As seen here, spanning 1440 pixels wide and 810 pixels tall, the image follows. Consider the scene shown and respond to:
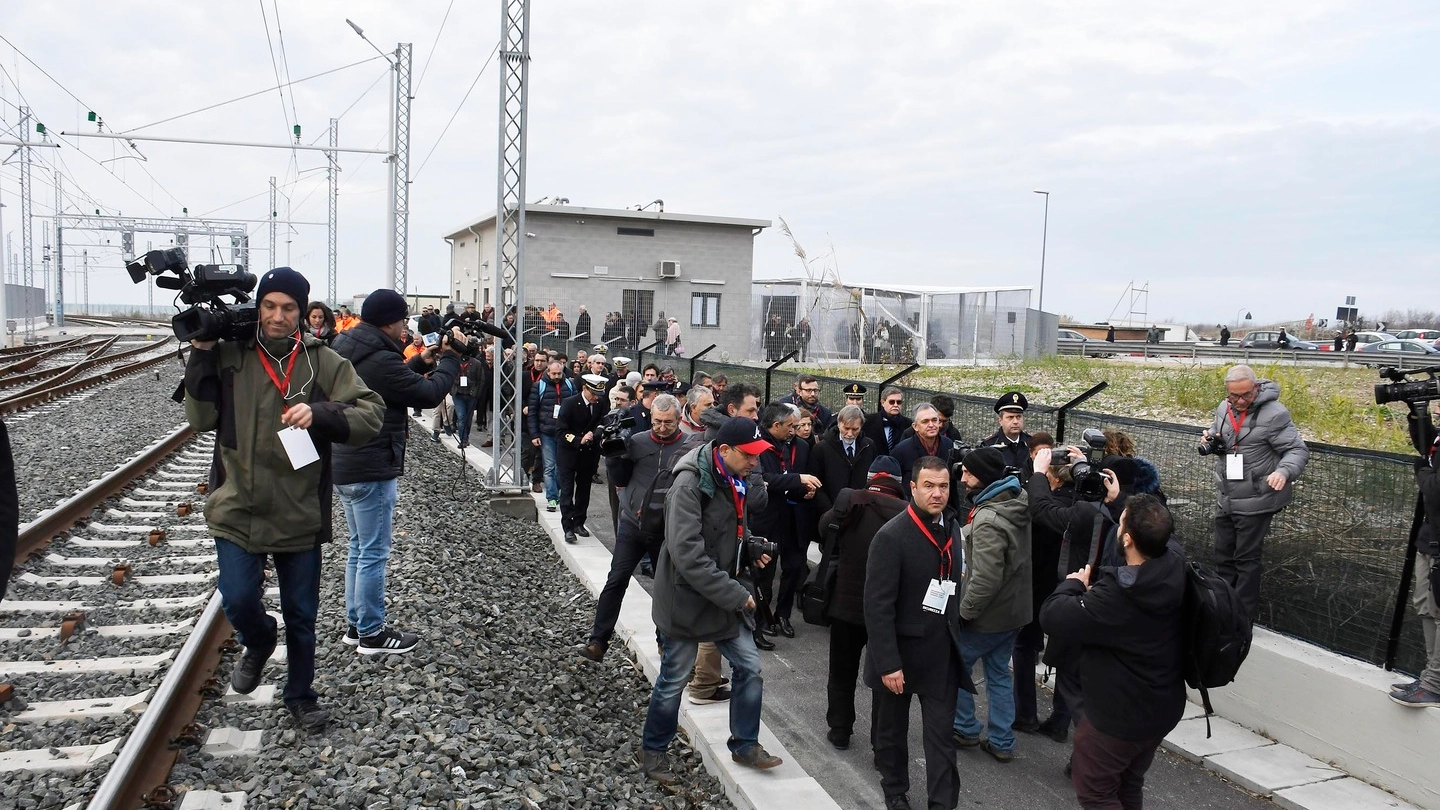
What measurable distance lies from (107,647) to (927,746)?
4.73 m

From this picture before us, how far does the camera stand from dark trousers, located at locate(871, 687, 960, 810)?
16.1ft

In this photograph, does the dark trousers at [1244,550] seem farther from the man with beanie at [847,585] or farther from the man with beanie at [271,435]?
the man with beanie at [271,435]

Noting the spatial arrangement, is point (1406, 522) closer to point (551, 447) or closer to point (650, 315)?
point (551, 447)

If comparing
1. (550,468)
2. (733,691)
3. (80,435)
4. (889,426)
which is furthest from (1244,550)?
(80,435)

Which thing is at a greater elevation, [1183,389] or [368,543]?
[1183,389]

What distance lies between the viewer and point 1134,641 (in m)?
4.13

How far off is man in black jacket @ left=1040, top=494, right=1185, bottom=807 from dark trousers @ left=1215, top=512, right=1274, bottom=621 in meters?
2.94

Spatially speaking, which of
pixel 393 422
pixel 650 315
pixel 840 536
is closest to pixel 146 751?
pixel 393 422

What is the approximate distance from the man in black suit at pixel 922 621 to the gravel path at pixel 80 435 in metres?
7.74

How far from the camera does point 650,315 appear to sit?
104ft

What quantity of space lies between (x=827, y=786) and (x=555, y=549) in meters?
5.38

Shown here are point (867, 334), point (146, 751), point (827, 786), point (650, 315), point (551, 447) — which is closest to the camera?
point (146, 751)

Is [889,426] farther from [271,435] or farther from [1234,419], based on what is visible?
[271,435]

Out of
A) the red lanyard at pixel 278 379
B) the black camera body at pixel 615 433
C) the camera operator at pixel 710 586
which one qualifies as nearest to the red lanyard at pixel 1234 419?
the camera operator at pixel 710 586
